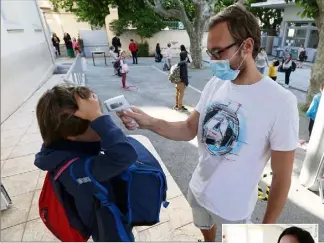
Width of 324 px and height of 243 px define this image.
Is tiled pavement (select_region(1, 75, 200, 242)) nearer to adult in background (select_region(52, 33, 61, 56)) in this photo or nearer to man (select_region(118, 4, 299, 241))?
man (select_region(118, 4, 299, 241))

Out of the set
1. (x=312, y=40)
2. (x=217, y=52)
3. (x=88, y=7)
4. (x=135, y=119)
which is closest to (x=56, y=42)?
(x=88, y=7)

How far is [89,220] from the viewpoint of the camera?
2.41 ft

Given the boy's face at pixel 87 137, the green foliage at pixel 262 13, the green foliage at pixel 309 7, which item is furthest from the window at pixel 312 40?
the boy's face at pixel 87 137

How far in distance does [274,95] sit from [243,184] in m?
0.40

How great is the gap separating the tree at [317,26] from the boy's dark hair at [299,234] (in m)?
3.87

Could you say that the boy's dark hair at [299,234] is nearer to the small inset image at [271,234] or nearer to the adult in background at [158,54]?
the small inset image at [271,234]

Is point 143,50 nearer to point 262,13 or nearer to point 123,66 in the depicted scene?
point 123,66

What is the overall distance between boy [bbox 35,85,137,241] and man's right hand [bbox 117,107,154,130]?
0.98 ft

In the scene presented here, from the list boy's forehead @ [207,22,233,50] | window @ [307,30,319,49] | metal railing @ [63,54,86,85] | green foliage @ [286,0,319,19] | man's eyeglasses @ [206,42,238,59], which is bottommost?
window @ [307,30,319,49]

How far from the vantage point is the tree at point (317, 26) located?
3.43m

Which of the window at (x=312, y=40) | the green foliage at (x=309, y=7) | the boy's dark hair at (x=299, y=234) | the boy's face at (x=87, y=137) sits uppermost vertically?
the green foliage at (x=309, y=7)

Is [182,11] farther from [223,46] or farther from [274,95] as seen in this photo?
[274,95]

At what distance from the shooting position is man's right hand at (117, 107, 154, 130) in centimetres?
99

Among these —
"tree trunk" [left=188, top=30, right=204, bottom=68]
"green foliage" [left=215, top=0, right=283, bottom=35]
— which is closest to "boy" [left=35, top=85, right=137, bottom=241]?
"green foliage" [left=215, top=0, right=283, bottom=35]
